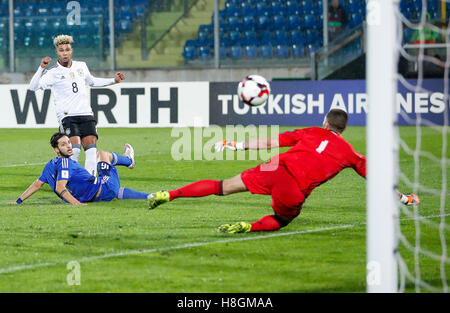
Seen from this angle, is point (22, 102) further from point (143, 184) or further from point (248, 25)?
point (143, 184)

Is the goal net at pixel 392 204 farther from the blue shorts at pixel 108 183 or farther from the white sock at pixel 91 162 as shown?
the white sock at pixel 91 162

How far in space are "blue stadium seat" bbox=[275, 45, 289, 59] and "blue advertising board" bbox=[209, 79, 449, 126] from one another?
3.82 meters

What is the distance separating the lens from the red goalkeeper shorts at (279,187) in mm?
7059

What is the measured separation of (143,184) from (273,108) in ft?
33.7

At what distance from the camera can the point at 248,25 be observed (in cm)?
2623

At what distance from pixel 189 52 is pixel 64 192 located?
661 inches

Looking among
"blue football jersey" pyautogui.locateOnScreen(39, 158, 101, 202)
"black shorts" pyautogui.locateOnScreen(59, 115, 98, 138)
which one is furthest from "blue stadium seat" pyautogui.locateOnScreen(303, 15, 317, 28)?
"blue football jersey" pyautogui.locateOnScreen(39, 158, 101, 202)

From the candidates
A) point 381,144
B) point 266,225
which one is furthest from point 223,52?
point 381,144

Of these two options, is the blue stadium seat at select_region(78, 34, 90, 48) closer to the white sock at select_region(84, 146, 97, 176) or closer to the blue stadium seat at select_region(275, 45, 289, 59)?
the blue stadium seat at select_region(275, 45, 289, 59)

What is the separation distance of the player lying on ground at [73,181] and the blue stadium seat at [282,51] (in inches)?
624

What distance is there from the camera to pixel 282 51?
25.2 metres

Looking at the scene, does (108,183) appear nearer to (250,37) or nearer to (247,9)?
(250,37)
